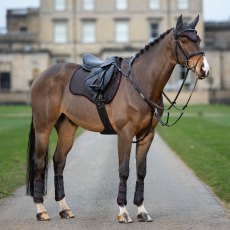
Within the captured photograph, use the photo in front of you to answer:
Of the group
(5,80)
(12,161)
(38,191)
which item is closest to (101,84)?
(38,191)

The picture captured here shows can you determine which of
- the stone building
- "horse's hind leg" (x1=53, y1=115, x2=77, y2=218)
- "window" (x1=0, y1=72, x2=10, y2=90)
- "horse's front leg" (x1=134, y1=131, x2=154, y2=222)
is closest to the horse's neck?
"horse's front leg" (x1=134, y1=131, x2=154, y2=222)

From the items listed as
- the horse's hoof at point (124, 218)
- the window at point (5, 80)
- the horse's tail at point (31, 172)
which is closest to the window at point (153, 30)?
the window at point (5, 80)

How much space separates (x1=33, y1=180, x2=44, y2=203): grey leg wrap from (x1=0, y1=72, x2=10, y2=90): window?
215 feet

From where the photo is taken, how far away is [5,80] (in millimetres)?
74375

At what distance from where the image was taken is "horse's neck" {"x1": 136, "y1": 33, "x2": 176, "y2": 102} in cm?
923

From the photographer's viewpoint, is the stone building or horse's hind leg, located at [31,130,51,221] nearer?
horse's hind leg, located at [31,130,51,221]

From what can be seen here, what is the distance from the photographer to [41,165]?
9.88 metres

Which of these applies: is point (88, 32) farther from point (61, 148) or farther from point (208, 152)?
point (61, 148)

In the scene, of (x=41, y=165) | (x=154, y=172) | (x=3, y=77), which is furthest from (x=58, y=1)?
(x=41, y=165)

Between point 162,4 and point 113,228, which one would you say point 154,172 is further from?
point 162,4

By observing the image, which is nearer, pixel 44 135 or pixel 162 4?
pixel 44 135

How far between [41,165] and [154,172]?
222 inches

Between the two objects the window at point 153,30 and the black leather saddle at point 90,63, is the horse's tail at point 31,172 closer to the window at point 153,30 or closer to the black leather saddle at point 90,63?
the black leather saddle at point 90,63

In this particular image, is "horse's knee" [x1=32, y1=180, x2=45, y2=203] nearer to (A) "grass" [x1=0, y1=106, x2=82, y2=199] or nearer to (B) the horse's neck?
(A) "grass" [x1=0, y1=106, x2=82, y2=199]
